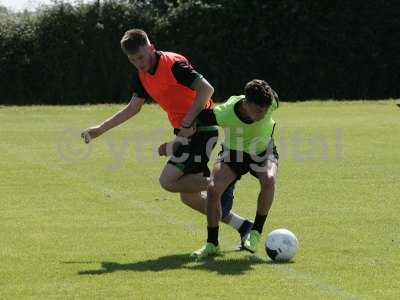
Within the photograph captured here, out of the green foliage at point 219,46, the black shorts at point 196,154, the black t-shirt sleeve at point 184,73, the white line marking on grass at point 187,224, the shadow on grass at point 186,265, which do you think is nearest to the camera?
the white line marking on grass at point 187,224

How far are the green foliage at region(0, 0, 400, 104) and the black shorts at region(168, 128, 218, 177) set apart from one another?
25.2 meters

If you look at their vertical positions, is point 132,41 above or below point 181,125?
above

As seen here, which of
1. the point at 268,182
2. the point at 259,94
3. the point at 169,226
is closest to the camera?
the point at 259,94

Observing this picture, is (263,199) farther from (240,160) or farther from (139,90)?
(139,90)

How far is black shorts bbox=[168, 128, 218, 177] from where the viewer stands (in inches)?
347

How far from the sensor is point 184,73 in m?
8.60

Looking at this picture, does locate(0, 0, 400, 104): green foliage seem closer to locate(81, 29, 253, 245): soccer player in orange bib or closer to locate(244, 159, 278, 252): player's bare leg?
locate(81, 29, 253, 245): soccer player in orange bib

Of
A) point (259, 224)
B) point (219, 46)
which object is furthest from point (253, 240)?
point (219, 46)

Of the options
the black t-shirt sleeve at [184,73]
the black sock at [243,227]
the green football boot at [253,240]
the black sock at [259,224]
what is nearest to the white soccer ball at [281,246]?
the green football boot at [253,240]

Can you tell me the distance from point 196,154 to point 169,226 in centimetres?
134

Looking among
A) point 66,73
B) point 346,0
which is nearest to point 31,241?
point 66,73

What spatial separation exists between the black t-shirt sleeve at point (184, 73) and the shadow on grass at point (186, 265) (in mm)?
1511

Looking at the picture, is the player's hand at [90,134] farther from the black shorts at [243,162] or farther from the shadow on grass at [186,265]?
the shadow on grass at [186,265]

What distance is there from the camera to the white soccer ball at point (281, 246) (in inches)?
313
